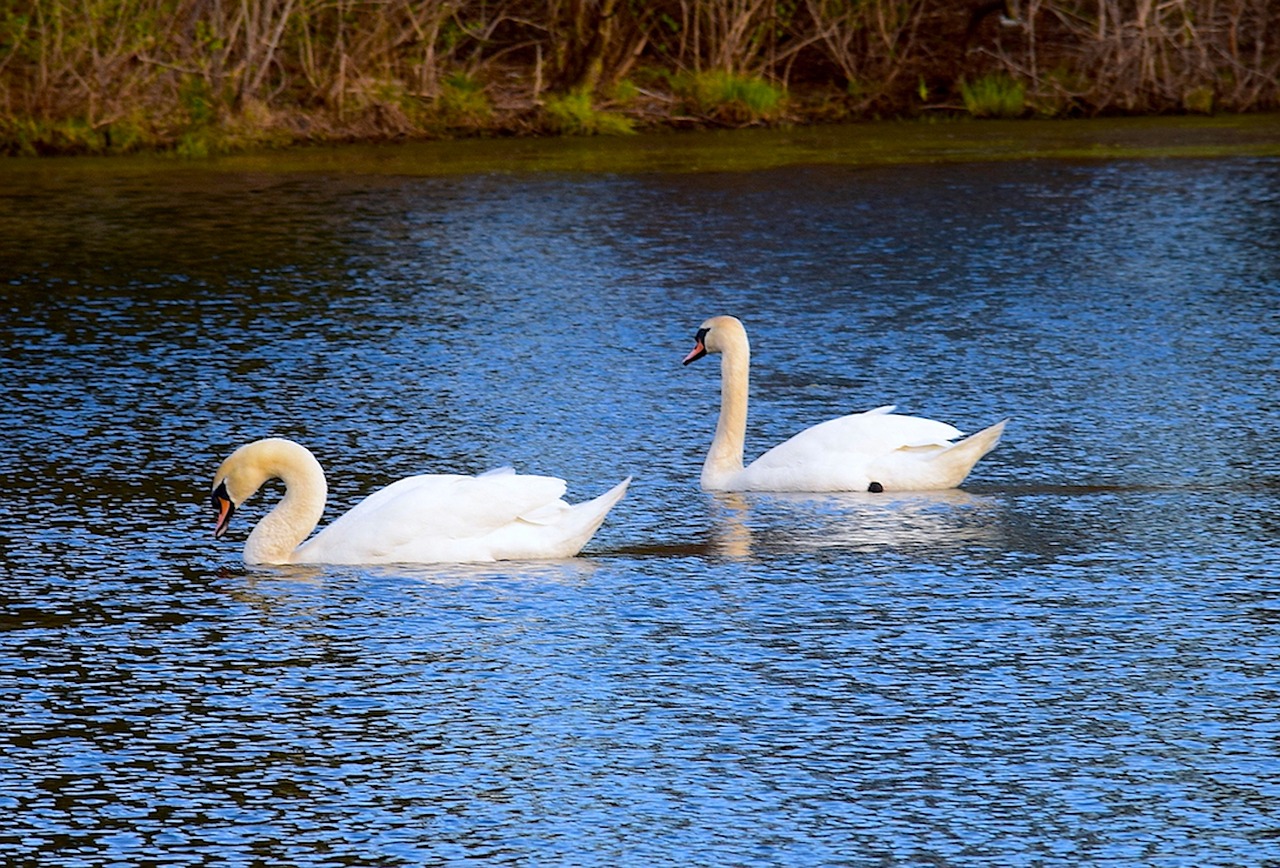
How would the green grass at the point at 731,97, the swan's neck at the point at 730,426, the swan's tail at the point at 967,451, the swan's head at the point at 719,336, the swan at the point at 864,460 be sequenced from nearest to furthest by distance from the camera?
the swan's tail at the point at 967,451, the swan at the point at 864,460, the swan's neck at the point at 730,426, the swan's head at the point at 719,336, the green grass at the point at 731,97

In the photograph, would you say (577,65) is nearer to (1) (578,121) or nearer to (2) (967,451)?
(1) (578,121)

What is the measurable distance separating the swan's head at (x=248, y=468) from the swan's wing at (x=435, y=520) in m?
Answer: 0.23

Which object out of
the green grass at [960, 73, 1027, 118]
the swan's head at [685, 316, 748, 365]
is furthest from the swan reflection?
the green grass at [960, 73, 1027, 118]

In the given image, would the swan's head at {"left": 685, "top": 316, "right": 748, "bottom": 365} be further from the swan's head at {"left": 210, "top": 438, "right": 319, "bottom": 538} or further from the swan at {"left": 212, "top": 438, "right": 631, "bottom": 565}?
the swan's head at {"left": 210, "top": 438, "right": 319, "bottom": 538}

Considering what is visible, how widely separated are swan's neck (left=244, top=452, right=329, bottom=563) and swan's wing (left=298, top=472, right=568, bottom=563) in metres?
0.05

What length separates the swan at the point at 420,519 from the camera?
6520mm

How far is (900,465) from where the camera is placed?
24.6 ft

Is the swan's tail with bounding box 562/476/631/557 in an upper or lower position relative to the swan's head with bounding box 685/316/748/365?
lower

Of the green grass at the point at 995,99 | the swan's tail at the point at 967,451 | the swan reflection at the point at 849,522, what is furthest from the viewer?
the green grass at the point at 995,99

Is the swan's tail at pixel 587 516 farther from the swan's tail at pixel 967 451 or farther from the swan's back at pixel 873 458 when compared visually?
the swan's tail at pixel 967 451

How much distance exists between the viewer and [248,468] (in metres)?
6.66

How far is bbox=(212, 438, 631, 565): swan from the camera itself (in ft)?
21.4

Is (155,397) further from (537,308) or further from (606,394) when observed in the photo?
(537,308)

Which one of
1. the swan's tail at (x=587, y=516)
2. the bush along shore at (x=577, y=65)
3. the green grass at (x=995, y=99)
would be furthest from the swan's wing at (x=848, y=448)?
the green grass at (x=995, y=99)
